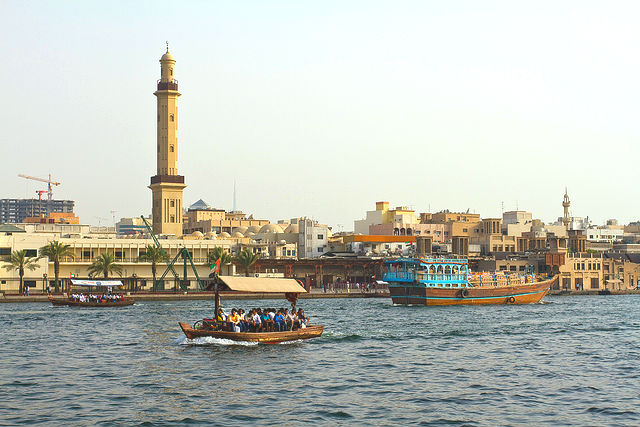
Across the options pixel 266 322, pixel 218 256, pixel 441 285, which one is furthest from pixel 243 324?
pixel 218 256

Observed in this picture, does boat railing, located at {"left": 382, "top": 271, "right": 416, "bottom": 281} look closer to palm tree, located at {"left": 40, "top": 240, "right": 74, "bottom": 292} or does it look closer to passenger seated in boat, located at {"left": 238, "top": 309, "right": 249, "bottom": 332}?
palm tree, located at {"left": 40, "top": 240, "right": 74, "bottom": 292}

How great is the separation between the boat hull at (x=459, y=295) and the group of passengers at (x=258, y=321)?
47786 mm

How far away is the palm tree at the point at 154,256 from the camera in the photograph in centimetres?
12975

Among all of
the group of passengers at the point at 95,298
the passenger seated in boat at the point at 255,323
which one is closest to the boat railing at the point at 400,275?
the group of passengers at the point at 95,298

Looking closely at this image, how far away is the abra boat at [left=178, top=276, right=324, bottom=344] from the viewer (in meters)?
52.0

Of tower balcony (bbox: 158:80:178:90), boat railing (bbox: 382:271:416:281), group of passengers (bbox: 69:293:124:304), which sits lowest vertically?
group of passengers (bbox: 69:293:124:304)

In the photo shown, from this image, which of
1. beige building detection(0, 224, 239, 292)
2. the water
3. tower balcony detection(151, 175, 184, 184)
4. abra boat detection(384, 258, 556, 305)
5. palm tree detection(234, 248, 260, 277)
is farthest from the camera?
tower balcony detection(151, 175, 184, 184)

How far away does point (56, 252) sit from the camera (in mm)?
121000

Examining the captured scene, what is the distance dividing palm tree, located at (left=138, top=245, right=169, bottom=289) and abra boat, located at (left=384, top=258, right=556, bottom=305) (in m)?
39.5

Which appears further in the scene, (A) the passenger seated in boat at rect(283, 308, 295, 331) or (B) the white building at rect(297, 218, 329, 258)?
(B) the white building at rect(297, 218, 329, 258)

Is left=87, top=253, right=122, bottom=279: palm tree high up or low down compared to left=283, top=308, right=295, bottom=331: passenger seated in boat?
up

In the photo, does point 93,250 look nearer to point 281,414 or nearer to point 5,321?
point 5,321

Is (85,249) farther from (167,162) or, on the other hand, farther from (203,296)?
(167,162)

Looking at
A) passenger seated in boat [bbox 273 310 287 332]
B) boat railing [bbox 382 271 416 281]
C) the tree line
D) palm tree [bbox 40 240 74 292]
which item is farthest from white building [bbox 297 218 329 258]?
passenger seated in boat [bbox 273 310 287 332]
